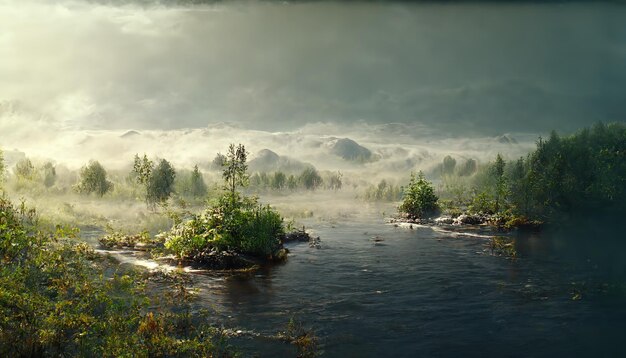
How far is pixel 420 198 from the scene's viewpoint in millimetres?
95938

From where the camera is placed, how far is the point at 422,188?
310 feet

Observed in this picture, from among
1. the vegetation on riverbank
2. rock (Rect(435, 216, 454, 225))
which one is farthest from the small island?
the vegetation on riverbank

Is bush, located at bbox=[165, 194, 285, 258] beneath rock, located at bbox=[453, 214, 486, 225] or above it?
above

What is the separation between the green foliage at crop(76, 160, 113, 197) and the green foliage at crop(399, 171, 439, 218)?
421 ft

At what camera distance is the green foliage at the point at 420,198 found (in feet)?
310

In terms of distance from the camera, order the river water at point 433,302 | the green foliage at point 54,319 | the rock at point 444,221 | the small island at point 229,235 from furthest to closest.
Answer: the rock at point 444,221 → the small island at point 229,235 → the river water at point 433,302 → the green foliage at point 54,319

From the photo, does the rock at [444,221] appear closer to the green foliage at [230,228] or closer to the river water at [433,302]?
the river water at [433,302]

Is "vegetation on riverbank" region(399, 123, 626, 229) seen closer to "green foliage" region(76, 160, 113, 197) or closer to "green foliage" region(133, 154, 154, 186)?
"green foliage" region(133, 154, 154, 186)

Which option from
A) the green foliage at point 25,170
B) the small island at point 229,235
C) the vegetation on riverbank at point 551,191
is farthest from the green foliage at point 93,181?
the small island at point 229,235

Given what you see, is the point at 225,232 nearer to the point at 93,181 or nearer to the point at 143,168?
the point at 143,168

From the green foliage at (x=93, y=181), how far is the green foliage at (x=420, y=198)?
421 ft

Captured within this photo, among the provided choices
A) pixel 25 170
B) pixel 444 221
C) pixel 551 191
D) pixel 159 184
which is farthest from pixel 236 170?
pixel 25 170

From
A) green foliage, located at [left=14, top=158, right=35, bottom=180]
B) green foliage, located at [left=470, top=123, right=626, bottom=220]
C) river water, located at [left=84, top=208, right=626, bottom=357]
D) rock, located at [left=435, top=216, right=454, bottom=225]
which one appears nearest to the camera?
river water, located at [left=84, top=208, right=626, bottom=357]

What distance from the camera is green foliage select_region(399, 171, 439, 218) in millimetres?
94625
